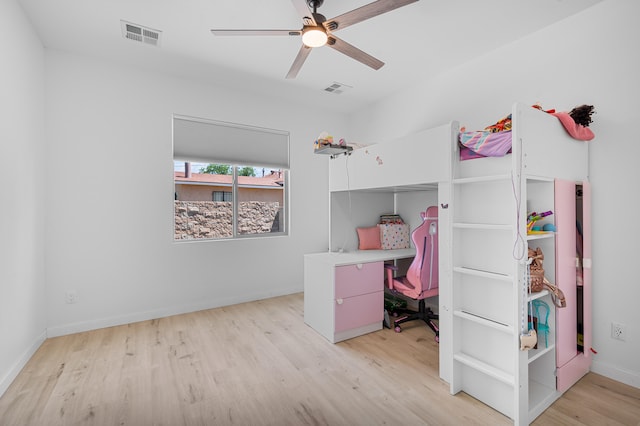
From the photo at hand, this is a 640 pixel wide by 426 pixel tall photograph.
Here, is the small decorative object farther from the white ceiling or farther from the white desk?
the white ceiling

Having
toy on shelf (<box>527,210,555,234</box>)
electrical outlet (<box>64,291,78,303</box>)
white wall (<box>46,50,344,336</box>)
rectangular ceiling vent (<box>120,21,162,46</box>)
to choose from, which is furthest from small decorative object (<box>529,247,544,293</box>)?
electrical outlet (<box>64,291,78,303</box>)

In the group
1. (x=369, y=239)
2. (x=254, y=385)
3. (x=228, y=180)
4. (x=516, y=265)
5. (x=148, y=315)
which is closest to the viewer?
(x=516, y=265)

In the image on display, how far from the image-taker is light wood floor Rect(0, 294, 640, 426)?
1.69 m

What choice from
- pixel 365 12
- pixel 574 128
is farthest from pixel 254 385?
pixel 574 128

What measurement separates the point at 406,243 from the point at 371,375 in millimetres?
1833

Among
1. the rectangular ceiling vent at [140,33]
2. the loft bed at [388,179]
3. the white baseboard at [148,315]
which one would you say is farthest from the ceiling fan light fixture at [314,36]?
the white baseboard at [148,315]

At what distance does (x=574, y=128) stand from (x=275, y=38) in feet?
7.80

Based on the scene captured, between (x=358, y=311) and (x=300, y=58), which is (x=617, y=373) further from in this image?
(x=300, y=58)

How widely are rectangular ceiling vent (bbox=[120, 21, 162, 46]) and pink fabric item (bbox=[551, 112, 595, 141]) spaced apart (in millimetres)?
3114

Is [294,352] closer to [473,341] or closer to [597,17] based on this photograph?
[473,341]

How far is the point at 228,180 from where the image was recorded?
3840 millimetres

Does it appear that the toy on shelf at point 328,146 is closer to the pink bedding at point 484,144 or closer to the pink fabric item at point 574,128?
the pink bedding at point 484,144

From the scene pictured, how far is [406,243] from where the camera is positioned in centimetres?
361

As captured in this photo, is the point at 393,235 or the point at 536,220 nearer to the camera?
the point at 536,220
